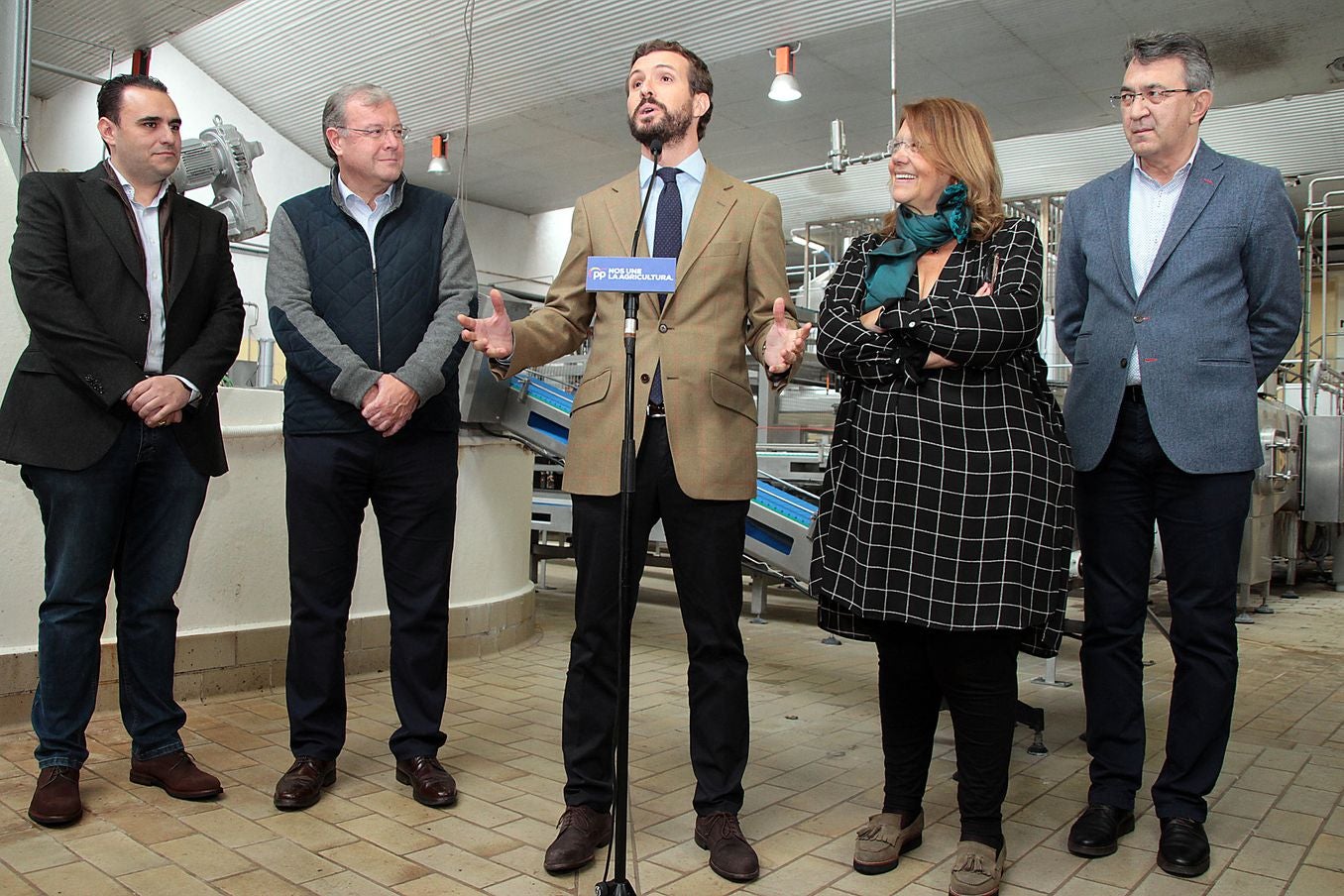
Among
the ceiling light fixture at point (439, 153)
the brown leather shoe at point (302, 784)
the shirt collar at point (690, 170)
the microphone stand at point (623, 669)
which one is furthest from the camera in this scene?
the ceiling light fixture at point (439, 153)

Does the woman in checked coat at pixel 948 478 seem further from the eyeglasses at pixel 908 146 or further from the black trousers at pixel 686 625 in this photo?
the black trousers at pixel 686 625

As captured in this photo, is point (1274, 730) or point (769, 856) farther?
point (1274, 730)

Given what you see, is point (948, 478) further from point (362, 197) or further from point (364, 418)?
point (362, 197)

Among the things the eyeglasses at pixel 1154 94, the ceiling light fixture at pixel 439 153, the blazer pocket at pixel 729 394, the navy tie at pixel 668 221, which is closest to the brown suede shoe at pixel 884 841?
the blazer pocket at pixel 729 394

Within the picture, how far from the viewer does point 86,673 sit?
2486 mm

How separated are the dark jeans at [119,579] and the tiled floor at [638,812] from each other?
20 centimetres

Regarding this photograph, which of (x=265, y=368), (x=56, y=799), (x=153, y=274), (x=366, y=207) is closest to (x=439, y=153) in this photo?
(x=265, y=368)

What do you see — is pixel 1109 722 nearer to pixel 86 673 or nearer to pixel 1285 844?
pixel 1285 844

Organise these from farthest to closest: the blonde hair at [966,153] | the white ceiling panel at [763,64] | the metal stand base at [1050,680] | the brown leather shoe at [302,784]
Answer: the white ceiling panel at [763,64]
the metal stand base at [1050,680]
the brown leather shoe at [302,784]
the blonde hair at [966,153]

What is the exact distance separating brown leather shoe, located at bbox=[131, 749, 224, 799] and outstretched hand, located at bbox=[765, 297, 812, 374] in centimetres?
174

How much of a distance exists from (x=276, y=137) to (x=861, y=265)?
10.3 metres

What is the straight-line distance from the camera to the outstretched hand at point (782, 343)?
80.5 inches

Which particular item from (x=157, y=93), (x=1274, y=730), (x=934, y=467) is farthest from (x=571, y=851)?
(x=1274, y=730)

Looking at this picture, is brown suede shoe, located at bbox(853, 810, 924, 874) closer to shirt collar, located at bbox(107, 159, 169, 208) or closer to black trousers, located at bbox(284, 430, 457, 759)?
black trousers, located at bbox(284, 430, 457, 759)
